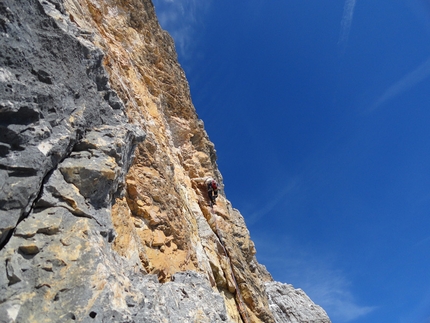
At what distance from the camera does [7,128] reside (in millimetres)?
3479

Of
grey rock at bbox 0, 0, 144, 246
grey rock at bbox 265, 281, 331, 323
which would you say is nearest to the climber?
grey rock at bbox 0, 0, 144, 246

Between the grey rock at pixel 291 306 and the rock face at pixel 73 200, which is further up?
the grey rock at pixel 291 306

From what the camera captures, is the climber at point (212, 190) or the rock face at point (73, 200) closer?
the rock face at point (73, 200)

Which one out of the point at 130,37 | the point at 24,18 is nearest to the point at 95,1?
the point at 130,37

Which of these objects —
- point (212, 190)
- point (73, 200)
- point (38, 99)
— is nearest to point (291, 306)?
point (212, 190)

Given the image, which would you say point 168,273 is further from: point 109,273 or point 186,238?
point 109,273

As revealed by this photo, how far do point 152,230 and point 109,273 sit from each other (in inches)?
169

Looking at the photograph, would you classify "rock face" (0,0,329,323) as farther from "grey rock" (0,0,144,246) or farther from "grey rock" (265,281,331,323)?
"grey rock" (265,281,331,323)

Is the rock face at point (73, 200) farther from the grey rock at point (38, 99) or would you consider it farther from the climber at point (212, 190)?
the climber at point (212, 190)

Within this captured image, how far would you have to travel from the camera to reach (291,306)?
975 inches

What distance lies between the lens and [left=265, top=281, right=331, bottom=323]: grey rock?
23.8 metres

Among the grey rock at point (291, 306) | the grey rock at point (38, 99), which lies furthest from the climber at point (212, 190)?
the grey rock at point (291, 306)

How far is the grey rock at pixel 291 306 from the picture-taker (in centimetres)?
2381

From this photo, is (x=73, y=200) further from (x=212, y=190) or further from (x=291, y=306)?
(x=291, y=306)
